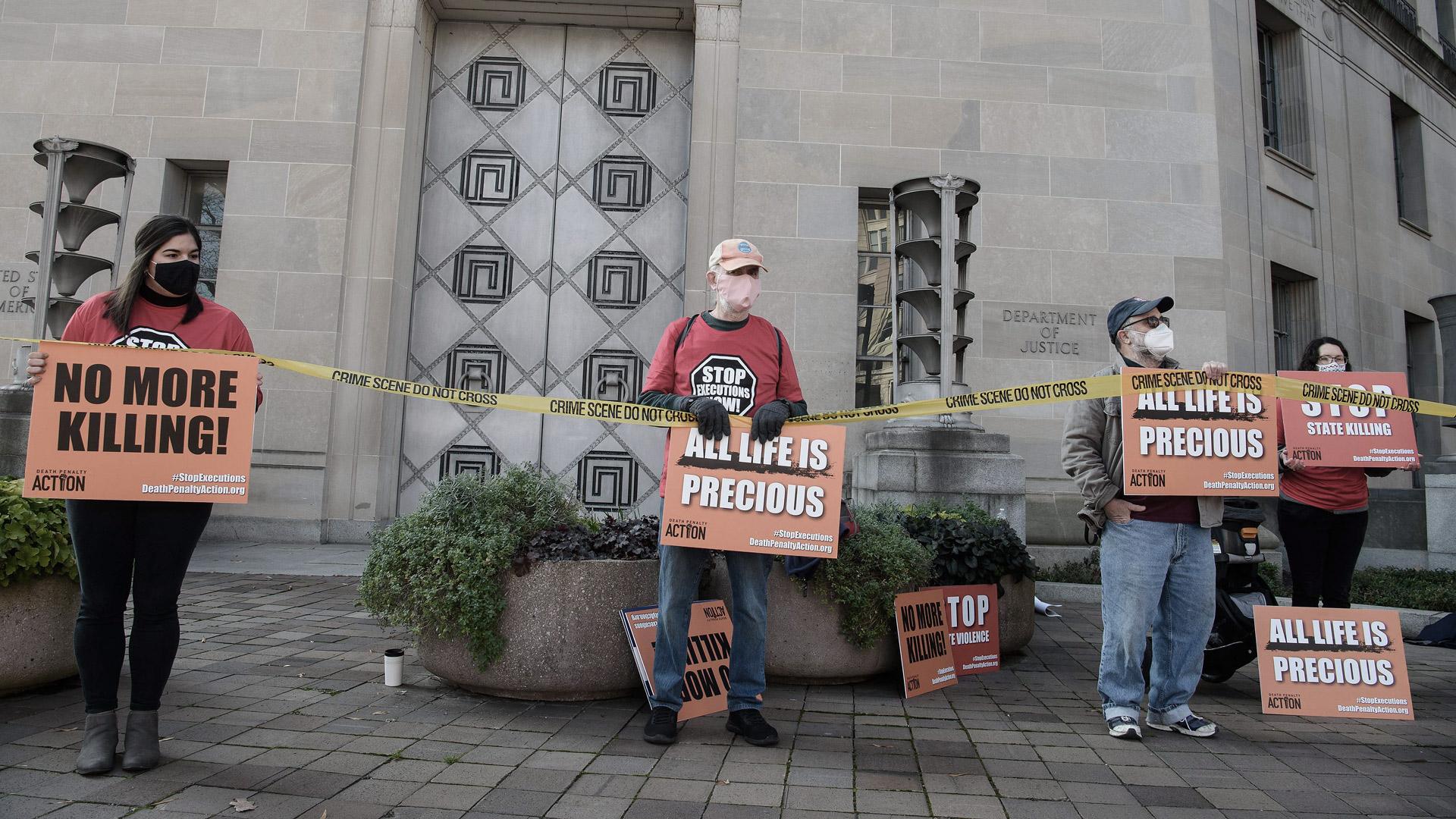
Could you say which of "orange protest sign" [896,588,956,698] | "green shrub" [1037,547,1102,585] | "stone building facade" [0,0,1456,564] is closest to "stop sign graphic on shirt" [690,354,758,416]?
"orange protest sign" [896,588,956,698]

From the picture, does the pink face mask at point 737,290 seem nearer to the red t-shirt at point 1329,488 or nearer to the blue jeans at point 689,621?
the blue jeans at point 689,621

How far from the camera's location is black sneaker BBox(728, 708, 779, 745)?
3.71 metres

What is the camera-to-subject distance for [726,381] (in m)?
3.96

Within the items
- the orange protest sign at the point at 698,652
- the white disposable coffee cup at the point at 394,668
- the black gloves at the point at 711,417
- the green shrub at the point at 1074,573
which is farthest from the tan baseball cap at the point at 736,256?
the green shrub at the point at 1074,573

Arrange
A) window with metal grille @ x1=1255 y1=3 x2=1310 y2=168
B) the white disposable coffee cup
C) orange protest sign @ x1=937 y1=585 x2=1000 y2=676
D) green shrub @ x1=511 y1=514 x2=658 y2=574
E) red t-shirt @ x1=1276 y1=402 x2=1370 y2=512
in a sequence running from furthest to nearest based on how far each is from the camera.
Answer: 1. window with metal grille @ x1=1255 y1=3 x2=1310 y2=168
2. orange protest sign @ x1=937 y1=585 x2=1000 y2=676
3. red t-shirt @ x1=1276 y1=402 x2=1370 y2=512
4. the white disposable coffee cup
5. green shrub @ x1=511 y1=514 x2=658 y2=574

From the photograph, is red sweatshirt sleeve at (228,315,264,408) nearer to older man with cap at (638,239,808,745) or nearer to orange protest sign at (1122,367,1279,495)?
older man with cap at (638,239,808,745)

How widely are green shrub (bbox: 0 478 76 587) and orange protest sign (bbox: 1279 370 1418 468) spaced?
6.71 m

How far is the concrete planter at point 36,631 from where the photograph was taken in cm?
394

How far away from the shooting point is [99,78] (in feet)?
32.7

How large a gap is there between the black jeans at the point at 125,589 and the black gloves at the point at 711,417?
219 centimetres

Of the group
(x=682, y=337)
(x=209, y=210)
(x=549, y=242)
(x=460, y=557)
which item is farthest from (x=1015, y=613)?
(x=209, y=210)

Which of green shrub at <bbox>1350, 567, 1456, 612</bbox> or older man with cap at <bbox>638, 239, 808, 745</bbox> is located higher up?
older man with cap at <bbox>638, 239, 808, 745</bbox>

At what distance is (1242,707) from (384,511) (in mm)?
8875

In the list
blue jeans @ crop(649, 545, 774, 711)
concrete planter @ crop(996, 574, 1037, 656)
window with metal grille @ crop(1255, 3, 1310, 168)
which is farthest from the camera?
window with metal grille @ crop(1255, 3, 1310, 168)
